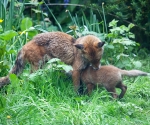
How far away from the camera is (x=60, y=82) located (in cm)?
756

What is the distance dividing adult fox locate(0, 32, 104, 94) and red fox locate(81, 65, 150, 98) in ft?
0.43

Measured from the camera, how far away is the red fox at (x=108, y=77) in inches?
288

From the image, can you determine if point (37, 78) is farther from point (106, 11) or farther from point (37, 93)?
point (106, 11)

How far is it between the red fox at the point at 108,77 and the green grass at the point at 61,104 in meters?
0.15

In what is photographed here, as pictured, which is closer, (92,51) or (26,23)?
(92,51)

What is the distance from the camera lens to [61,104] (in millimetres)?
6637

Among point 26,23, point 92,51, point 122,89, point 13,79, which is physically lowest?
point 122,89

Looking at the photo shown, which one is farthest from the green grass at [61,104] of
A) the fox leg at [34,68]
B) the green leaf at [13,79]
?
the fox leg at [34,68]

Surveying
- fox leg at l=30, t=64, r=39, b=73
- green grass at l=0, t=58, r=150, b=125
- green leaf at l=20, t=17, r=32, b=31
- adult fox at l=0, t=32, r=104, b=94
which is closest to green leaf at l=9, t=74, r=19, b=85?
green grass at l=0, t=58, r=150, b=125

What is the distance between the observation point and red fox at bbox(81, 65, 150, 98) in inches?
288

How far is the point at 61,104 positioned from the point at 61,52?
1504mm

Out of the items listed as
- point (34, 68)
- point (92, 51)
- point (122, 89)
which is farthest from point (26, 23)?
point (122, 89)

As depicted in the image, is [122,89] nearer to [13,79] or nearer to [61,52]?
[61,52]

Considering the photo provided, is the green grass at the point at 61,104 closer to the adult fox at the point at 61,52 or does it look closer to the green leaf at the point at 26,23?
the adult fox at the point at 61,52
